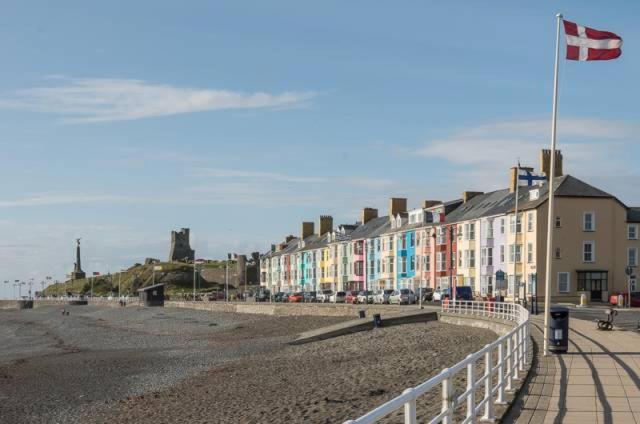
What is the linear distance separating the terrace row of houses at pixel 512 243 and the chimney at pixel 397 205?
0.42ft

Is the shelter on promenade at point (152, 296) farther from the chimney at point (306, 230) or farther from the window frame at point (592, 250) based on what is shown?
→ the window frame at point (592, 250)

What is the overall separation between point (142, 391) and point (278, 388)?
5110 mm

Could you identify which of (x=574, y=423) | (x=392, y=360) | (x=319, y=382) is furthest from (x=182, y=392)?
(x=574, y=423)

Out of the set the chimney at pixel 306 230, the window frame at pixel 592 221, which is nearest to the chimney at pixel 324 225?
the chimney at pixel 306 230

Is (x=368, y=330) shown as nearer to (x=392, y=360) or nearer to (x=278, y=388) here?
(x=392, y=360)

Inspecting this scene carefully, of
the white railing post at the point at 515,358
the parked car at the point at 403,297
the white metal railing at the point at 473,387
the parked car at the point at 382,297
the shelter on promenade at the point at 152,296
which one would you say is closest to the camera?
the white metal railing at the point at 473,387

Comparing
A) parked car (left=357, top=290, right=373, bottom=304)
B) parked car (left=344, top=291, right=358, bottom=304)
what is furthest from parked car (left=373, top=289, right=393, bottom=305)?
parked car (left=344, top=291, right=358, bottom=304)

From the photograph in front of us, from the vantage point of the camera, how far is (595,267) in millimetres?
69500

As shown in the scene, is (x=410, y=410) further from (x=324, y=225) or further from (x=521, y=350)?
(x=324, y=225)

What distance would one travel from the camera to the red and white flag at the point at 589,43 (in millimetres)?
22844

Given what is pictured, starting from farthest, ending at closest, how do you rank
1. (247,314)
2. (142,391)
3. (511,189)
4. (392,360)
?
(247,314)
(511,189)
(392,360)
(142,391)

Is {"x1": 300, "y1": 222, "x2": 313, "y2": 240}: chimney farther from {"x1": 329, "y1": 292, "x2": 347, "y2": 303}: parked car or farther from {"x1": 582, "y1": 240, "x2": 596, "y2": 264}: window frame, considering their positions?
{"x1": 582, "y1": 240, "x2": 596, "y2": 264}: window frame

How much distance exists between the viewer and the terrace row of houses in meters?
68.6

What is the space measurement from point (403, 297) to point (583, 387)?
57513mm
